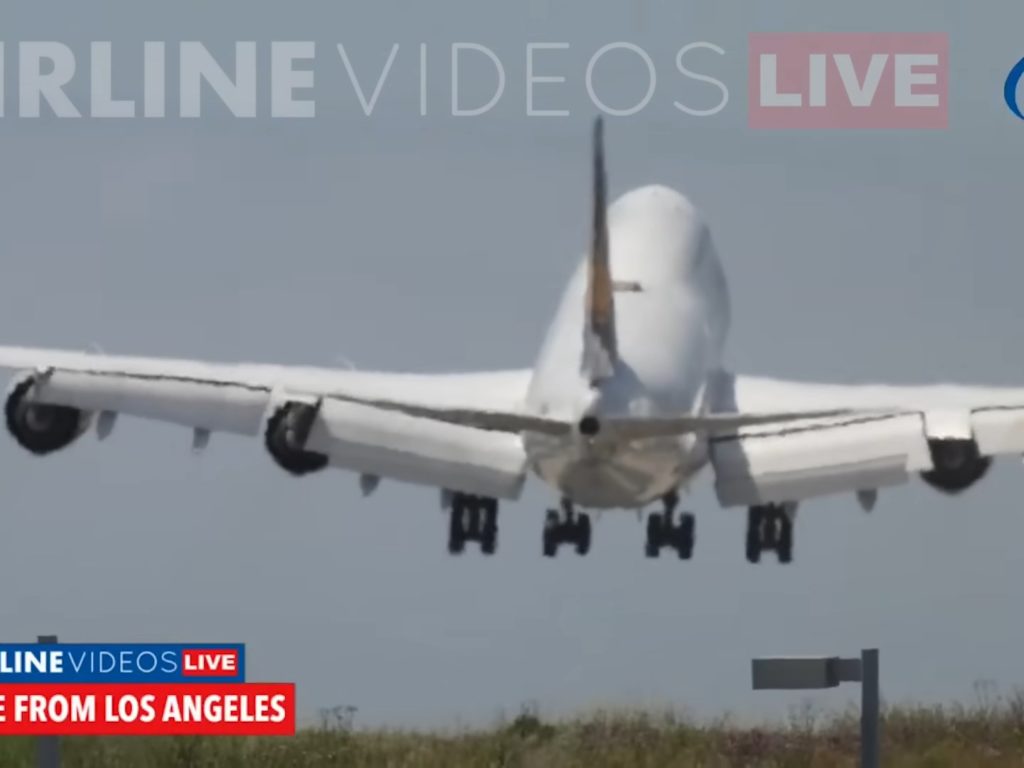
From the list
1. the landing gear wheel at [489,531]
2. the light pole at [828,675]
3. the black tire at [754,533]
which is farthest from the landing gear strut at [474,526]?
the light pole at [828,675]

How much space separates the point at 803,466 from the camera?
67188 mm

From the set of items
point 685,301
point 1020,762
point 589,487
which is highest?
point 685,301

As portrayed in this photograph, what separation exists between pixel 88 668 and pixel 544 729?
13.3m

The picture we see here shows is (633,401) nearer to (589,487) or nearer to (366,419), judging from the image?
(589,487)

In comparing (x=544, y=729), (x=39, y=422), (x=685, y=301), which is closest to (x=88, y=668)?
(x=544, y=729)

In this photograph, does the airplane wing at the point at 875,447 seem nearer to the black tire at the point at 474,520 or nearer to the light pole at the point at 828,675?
the black tire at the point at 474,520

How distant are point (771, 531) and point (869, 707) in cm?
3063

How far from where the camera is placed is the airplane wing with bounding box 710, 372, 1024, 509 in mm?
64000

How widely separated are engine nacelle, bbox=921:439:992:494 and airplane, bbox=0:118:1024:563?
0.09 feet

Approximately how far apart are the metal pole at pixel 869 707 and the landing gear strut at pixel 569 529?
1110 inches

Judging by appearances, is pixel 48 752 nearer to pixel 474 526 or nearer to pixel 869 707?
pixel 869 707

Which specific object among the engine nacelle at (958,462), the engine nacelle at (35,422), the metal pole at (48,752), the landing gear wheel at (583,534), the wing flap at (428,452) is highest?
the engine nacelle at (35,422)

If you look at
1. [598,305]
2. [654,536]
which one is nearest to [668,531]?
[654,536]

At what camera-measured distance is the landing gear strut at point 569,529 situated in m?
68.8
